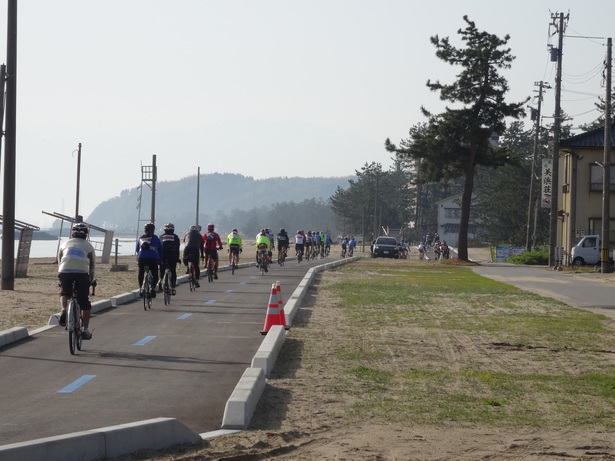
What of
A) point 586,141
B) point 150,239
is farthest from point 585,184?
point 150,239

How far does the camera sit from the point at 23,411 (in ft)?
32.7

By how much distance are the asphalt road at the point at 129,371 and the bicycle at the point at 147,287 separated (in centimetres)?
33

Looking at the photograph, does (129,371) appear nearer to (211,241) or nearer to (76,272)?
(76,272)

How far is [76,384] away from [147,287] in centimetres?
1105

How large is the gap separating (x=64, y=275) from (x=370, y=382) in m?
5.32

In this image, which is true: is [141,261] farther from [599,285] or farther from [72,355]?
[599,285]

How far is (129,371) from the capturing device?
42.8 ft

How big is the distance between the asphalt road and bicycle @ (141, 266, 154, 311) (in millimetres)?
330

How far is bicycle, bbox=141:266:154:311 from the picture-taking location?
75.0 feet

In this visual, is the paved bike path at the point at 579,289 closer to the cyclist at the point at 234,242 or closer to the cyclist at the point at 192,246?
the cyclist at the point at 192,246

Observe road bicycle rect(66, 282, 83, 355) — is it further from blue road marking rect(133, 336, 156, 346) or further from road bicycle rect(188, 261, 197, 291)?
road bicycle rect(188, 261, 197, 291)

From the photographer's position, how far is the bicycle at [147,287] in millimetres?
22859

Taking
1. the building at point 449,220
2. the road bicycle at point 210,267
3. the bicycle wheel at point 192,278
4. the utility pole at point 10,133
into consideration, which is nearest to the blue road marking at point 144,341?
the bicycle wheel at point 192,278

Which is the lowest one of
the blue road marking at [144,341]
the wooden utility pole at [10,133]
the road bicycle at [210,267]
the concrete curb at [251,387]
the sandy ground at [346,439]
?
the blue road marking at [144,341]
